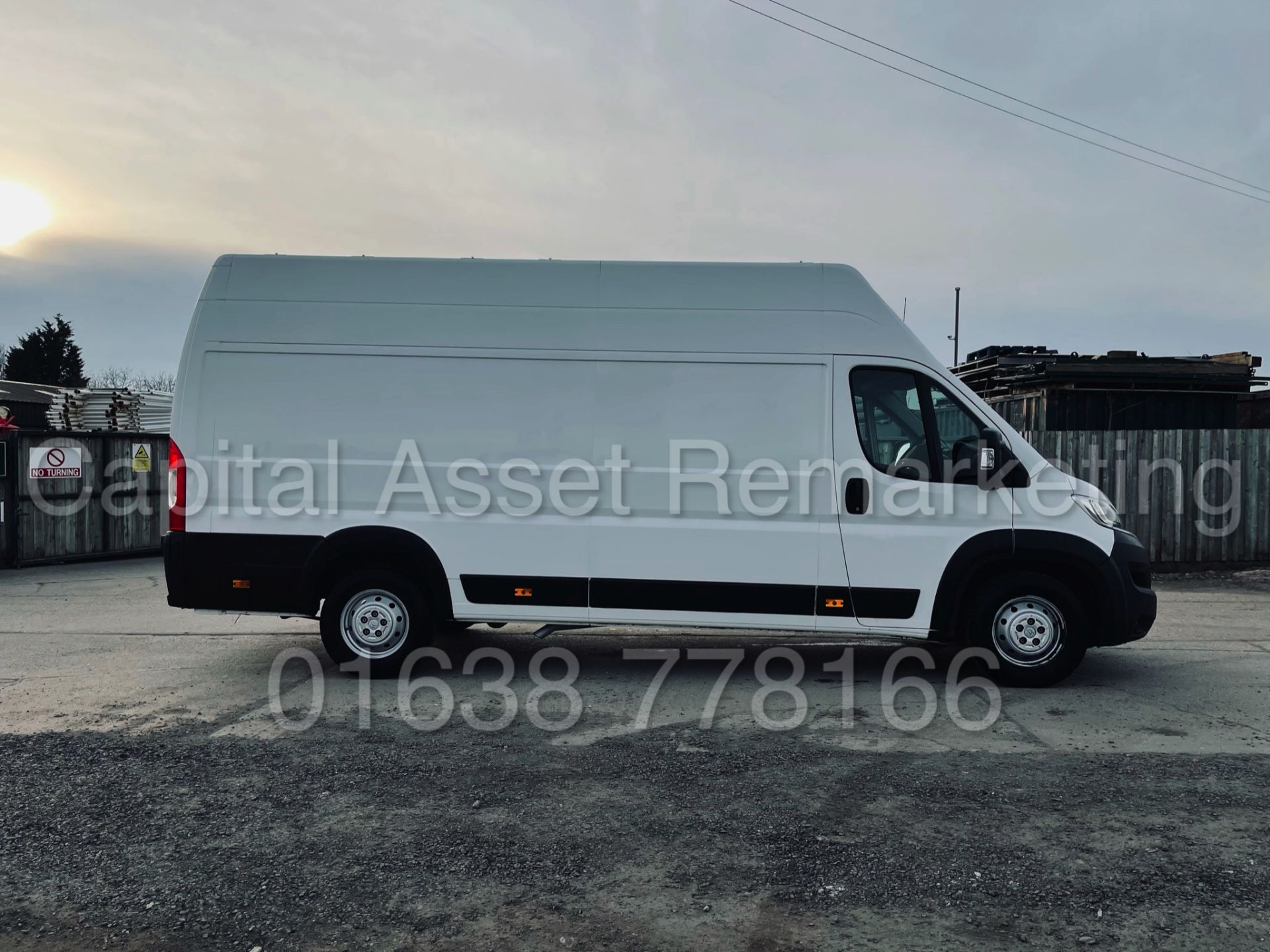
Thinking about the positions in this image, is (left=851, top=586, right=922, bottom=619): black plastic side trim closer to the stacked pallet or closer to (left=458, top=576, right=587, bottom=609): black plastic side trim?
(left=458, top=576, right=587, bottom=609): black plastic side trim

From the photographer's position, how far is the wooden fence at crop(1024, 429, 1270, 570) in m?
13.2

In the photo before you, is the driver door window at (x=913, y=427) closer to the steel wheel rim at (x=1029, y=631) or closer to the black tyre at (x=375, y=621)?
the steel wheel rim at (x=1029, y=631)

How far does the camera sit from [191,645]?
8391 mm

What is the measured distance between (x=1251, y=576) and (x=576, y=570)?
411 inches

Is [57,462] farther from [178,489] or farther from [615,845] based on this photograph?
[615,845]

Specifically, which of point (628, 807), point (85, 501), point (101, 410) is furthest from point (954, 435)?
point (101, 410)

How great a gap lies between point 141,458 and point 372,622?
11031 mm

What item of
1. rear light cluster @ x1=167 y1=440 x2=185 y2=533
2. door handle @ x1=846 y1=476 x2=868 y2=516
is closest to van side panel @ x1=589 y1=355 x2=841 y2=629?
door handle @ x1=846 y1=476 x2=868 y2=516

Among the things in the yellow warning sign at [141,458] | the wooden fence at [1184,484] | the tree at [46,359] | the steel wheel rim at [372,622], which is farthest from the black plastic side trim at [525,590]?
the tree at [46,359]

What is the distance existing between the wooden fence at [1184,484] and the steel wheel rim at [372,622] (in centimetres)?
948

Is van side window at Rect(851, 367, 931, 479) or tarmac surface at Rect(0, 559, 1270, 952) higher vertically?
van side window at Rect(851, 367, 931, 479)

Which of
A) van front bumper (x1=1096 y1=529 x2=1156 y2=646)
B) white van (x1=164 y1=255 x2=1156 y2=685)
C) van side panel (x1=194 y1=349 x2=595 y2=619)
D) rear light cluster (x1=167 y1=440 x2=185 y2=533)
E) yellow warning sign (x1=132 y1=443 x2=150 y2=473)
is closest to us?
van front bumper (x1=1096 y1=529 x2=1156 y2=646)

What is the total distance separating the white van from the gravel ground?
1.52 metres

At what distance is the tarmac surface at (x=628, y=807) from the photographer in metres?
3.46
